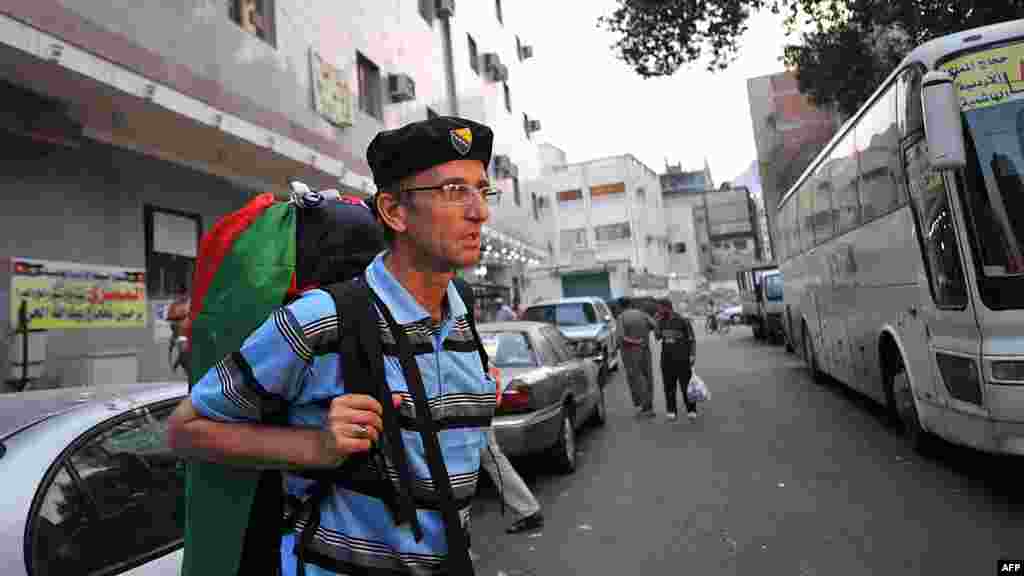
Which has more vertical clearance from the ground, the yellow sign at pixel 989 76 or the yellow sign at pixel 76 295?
the yellow sign at pixel 989 76

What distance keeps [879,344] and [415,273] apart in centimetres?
628

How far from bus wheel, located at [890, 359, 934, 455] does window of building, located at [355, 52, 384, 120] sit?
38.0 ft

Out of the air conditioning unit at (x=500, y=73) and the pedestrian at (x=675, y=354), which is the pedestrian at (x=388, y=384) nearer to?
the pedestrian at (x=675, y=354)

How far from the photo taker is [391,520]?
117cm

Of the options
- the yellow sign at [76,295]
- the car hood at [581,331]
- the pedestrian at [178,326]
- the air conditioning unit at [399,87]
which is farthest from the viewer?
the air conditioning unit at [399,87]

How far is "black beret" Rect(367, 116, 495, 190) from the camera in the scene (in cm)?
137

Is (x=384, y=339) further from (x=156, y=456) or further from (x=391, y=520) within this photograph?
(x=156, y=456)

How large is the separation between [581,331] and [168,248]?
7.38 m

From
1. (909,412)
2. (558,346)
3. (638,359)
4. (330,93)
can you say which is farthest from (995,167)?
(330,93)

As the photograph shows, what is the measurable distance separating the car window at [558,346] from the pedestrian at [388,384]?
5.25 meters

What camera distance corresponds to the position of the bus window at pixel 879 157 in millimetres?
5207

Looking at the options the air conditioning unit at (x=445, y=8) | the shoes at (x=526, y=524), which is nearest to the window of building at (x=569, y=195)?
the air conditioning unit at (x=445, y=8)

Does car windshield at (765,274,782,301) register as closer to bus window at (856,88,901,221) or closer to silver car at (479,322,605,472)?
bus window at (856,88,901,221)

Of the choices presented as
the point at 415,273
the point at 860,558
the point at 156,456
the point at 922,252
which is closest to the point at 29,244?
the point at 156,456
